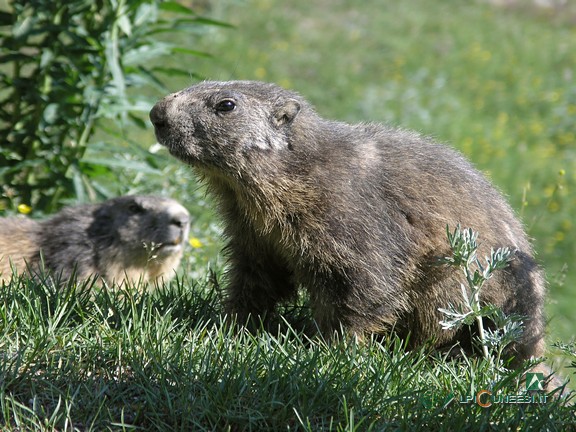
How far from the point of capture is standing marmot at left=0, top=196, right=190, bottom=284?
7250mm

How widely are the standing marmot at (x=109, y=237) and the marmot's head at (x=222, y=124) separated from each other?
2506 millimetres

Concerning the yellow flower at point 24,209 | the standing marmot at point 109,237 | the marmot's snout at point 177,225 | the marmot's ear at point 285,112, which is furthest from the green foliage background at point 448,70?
the marmot's ear at point 285,112

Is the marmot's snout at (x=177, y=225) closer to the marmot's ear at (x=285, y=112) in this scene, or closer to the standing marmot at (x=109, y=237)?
the standing marmot at (x=109, y=237)

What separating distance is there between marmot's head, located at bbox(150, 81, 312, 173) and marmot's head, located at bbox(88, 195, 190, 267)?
252 centimetres

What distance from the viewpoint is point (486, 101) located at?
1669 centimetres

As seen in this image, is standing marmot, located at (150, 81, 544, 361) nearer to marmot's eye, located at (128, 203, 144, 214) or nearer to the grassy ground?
the grassy ground

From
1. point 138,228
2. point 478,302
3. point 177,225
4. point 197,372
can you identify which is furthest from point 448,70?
point 197,372

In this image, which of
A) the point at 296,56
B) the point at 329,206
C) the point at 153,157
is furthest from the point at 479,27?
the point at 329,206

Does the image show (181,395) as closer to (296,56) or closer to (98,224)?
(98,224)

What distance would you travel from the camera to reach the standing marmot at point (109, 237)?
7250mm

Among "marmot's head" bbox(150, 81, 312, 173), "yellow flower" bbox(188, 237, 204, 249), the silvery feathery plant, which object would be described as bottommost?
"yellow flower" bbox(188, 237, 204, 249)

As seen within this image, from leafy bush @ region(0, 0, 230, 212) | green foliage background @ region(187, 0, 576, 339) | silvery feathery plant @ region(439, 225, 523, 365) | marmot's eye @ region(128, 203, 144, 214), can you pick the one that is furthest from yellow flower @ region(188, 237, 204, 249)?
green foliage background @ region(187, 0, 576, 339)

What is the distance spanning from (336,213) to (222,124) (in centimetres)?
86

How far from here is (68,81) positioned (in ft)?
24.8
